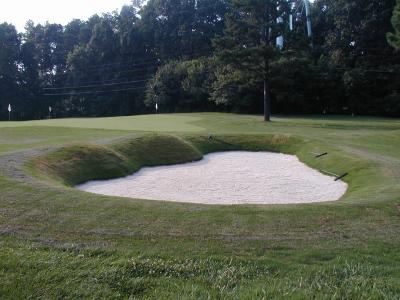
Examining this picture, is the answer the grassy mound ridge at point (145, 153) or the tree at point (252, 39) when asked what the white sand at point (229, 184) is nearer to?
the grassy mound ridge at point (145, 153)

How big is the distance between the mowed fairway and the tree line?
31068mm

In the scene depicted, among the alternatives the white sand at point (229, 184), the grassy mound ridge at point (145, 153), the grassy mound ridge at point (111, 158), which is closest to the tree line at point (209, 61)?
the grassy mound ridge at point (145, 153)

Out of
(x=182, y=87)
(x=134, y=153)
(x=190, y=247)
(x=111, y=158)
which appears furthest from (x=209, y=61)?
(x=190, y=247)

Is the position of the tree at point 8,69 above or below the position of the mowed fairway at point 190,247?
above

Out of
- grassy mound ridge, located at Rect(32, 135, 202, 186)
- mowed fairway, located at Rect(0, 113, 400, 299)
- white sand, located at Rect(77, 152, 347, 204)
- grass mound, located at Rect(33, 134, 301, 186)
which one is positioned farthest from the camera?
grass mound, located at Rect(33, 134, 301, 186)

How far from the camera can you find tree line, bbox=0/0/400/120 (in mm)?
41719

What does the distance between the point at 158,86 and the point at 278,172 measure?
49.2 m

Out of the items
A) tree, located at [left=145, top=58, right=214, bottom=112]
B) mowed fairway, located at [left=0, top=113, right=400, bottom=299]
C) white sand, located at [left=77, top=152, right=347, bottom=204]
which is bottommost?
white sand, located at [left=77, top=152, right=347, bottom=204]

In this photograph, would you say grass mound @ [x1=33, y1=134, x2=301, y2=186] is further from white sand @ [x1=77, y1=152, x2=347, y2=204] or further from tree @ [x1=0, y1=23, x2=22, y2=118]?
tree @ [x1=0, y1=23, x2=22, y2=118]

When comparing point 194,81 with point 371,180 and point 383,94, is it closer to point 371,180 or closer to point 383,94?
point 383,94

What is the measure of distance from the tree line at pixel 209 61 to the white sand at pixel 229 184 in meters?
20.7

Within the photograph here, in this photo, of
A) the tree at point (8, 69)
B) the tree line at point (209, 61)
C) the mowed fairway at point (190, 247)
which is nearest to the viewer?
the mowed fairway at point (190, 247)

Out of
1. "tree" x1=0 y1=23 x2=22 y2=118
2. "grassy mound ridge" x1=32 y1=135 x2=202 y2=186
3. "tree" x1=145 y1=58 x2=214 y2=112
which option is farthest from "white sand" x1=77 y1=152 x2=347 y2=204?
"tree" x1=0 y1=23 x2=22 y2=118

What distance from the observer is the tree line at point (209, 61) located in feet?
137
